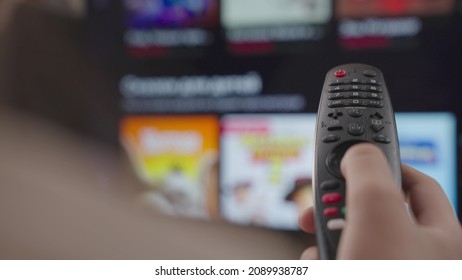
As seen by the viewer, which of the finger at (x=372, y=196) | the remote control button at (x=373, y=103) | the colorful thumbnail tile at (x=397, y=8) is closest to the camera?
the finger at (x=372, y=196)

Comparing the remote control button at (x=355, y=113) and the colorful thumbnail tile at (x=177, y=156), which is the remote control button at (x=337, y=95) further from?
the colorful thumbnail tile at (x=177, y=156)

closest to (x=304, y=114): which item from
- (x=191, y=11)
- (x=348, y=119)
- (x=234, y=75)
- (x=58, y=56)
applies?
(x=234, y=75)

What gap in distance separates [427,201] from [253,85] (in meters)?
0.69

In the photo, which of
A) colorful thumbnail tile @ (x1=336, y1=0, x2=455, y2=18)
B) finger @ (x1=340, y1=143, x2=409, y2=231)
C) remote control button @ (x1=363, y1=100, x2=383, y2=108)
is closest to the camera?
finger @ (x1=340, y1=143, x2=409, y2=231)

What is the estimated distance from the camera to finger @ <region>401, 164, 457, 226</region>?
23.9 inches

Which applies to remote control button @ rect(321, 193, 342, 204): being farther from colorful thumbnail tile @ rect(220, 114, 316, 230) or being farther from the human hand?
colorful thumbnail tile @ rect(220, 114, 316, 230)

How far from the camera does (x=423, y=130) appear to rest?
1.21 metres

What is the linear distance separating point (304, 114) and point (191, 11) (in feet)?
0.87

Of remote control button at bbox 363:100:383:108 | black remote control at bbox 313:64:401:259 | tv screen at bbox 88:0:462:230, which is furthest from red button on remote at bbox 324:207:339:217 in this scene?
tv screen at bbox 88:0:462:230

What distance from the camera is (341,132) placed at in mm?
621

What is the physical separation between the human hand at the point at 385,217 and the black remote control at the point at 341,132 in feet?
0.05

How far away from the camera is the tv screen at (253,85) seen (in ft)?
3.92

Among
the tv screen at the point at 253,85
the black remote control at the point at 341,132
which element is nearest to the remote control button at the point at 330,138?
the black remote control at the point at 341,132

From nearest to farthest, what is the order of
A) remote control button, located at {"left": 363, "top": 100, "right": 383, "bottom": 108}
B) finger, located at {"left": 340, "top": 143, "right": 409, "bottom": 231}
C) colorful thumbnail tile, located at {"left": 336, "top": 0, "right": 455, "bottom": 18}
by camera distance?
1. finger, located at {"left": 340, "top": 143, "right": 409, "bottom": 231}
2. remote control button, located at {"left": 363, "top": 100, "right": 383, "bottom": 108}
3. colorful thumbnail tile, located at {"left": 336, "top": 0, "right": 455, "bottom": 18}
